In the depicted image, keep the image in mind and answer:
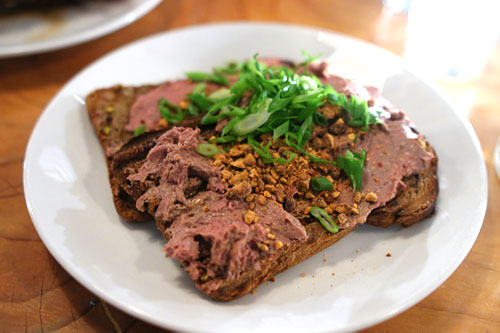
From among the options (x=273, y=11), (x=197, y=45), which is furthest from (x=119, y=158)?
(x=273, y=11)

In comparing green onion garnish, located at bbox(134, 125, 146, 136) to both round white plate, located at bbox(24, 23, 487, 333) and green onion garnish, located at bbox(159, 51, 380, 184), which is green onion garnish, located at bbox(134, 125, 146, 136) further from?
round white plate, located at bbox(24, 23, 487, 333)

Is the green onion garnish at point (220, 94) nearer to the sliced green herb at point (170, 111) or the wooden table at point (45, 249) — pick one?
the sliced green herb at point (170, 111)

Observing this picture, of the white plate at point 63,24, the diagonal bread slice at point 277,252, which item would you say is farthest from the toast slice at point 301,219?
the white plate at point 63,24

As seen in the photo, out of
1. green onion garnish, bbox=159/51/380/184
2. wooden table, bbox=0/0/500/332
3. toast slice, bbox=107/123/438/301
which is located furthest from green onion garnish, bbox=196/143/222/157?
wooden table, bbox=0/0/500/332

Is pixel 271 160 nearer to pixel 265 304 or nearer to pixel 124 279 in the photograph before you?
pixel 265 304

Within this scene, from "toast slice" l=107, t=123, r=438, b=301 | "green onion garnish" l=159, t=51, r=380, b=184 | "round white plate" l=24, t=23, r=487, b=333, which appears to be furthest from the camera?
"green onion garnish" l=159, t=51, r=380, b=184

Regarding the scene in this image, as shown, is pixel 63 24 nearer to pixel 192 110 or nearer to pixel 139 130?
pixel 139 130

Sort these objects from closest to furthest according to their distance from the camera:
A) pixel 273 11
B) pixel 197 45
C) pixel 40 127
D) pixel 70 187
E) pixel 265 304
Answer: pixel 265 304, pixel 70 187, pixel 40 127, pixel 197 45, pixel 273 11
